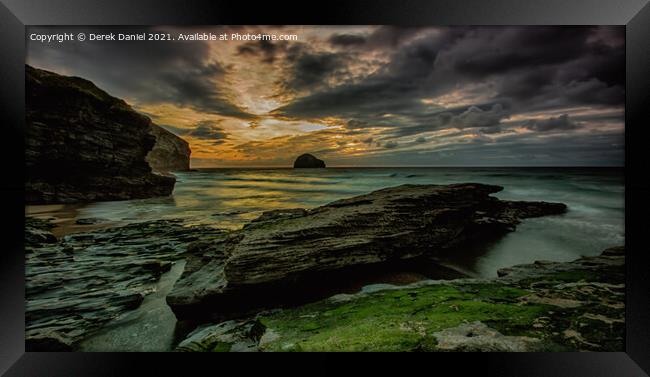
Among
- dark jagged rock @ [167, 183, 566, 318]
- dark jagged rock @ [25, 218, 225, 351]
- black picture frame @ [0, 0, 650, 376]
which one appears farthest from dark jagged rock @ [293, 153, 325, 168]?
dark jagged rock @ [25, 218, 225, 351]

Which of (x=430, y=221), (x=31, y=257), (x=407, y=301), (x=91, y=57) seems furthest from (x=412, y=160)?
(x=31, y=257)

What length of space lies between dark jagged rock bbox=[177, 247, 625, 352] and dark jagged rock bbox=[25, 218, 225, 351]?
910 millimetres

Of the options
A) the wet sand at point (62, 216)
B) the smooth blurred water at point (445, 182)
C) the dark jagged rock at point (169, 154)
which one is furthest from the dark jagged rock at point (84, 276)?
the dark jagged rock at point (169, 154)

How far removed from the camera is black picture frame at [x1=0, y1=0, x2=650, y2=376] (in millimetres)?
2537

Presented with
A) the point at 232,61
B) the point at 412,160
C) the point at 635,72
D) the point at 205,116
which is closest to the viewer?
the point at 635,72

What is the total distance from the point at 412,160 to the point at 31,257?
4298 mm

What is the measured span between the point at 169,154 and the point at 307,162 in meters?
1.74

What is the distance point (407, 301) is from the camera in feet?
8.91

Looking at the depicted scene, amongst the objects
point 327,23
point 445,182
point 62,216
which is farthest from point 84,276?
point 445,182

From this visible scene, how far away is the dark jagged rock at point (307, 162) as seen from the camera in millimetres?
3252

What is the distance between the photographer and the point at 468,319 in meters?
2.54

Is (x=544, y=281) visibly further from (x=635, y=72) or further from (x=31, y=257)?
(x=31, y=257)

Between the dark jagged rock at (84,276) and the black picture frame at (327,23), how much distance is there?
136mm

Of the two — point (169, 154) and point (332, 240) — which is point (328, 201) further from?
point (169, 154)
